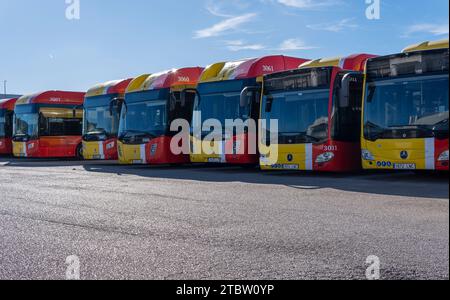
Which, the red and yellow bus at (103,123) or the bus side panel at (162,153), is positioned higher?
the red and yellow bus at (103,123)

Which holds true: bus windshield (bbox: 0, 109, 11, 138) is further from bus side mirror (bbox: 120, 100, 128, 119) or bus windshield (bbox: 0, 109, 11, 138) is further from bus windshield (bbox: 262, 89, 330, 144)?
bus windshield (bbox: 262, 89, 330, 144)

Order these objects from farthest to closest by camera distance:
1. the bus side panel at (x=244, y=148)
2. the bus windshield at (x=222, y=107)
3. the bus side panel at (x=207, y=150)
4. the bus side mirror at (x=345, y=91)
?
1. the bus side panel at (x=207, y=150)
2. the bus windshield at (x=222, y=107)
3. the bus side panel at (x=244, y=148)
4. the bus side mirror at (x=345, y=91)

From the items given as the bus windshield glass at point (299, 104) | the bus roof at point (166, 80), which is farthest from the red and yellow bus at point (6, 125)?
the bus windshield glass at point (299, 104)

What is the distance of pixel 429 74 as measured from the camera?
1028cm

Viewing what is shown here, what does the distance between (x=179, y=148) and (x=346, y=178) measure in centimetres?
695

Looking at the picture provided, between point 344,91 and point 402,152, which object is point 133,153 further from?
point 402,152

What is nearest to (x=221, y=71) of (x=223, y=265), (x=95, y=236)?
(x=95, y=236)

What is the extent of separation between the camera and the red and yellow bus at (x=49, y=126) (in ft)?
84.7

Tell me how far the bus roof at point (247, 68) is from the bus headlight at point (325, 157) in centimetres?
374

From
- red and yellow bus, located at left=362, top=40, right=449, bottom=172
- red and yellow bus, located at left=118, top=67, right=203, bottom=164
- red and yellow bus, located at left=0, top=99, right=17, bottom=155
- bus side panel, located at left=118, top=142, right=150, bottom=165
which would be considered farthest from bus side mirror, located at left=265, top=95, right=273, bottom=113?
red and yellow bus, located at left=0, top=99, right=17, bottom=155

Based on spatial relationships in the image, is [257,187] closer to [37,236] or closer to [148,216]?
[148,216]

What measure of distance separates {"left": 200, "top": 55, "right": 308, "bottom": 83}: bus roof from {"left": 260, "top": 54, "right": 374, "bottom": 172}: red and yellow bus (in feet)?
4.28

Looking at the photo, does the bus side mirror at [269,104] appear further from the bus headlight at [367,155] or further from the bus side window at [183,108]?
the bus side window at [183,108]
